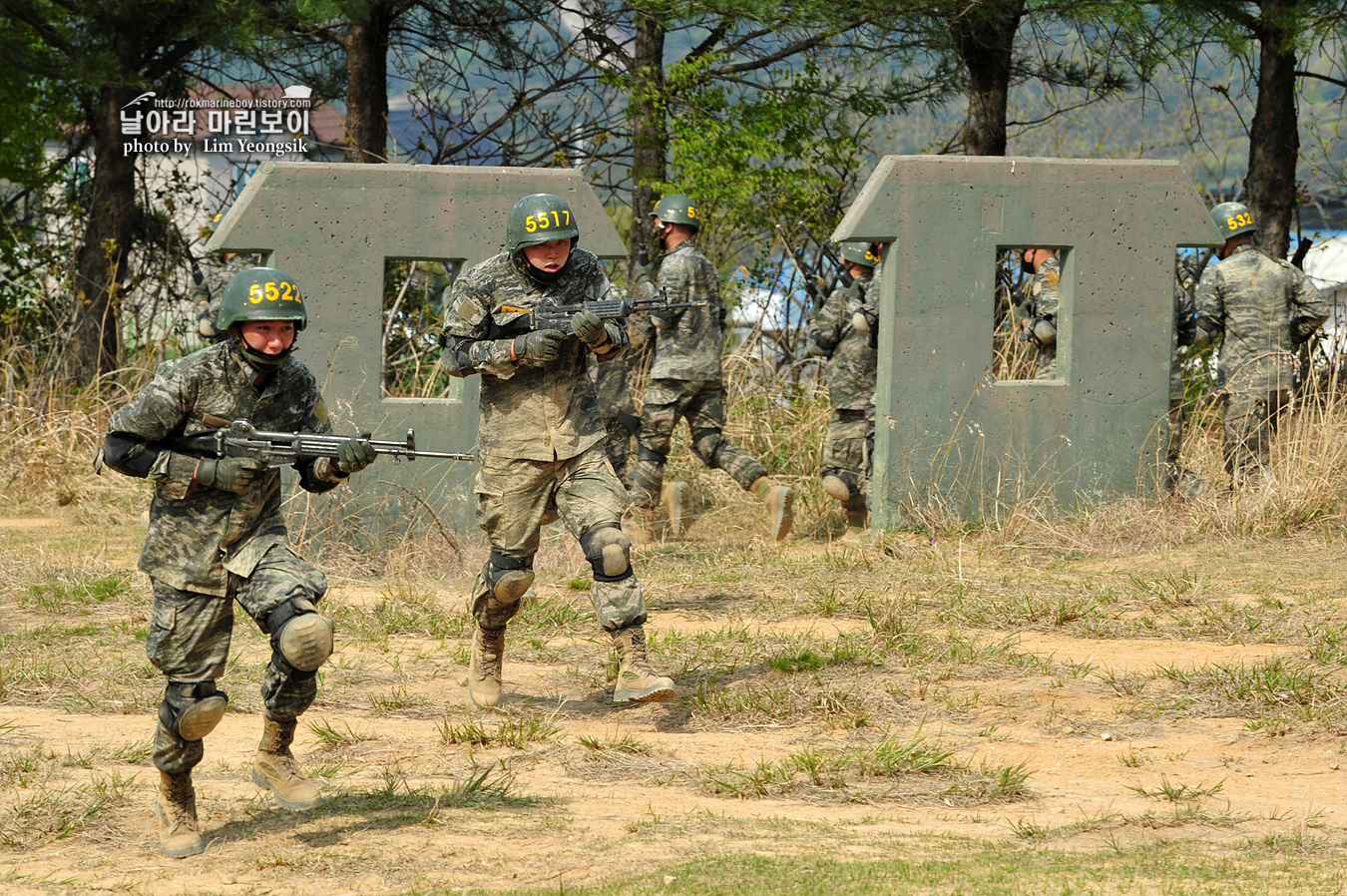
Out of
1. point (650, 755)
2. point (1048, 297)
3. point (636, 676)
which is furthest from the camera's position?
point (1048, 297)

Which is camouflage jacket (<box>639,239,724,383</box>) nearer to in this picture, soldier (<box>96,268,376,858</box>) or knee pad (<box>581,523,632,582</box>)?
knee pad (<box>581,523,632,582</box>)

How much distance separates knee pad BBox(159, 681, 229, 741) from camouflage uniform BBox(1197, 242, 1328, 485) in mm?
7247

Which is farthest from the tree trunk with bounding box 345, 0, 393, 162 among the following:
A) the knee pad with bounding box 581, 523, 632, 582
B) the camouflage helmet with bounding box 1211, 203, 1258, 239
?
the knee pad with bounding box 581, 523, 632, 582

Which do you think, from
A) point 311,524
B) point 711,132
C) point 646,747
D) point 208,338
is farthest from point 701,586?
point 711,132

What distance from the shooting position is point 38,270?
13906 millimetres

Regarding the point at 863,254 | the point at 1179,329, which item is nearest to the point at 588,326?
the point at 863,254

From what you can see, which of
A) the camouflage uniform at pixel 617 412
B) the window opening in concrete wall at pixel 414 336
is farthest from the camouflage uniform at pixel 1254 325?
the window opening in concrete wall at pixel 414 336

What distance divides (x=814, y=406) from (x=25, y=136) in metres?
7.49

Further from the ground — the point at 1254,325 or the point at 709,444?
the point at 1254,325

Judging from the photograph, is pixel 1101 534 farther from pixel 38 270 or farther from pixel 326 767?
pixel 38 270

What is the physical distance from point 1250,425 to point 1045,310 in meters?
1.56

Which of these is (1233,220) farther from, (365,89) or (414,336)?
(365,89)

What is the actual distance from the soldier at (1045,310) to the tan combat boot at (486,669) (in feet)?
15.7

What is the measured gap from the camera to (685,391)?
31.2 feet
